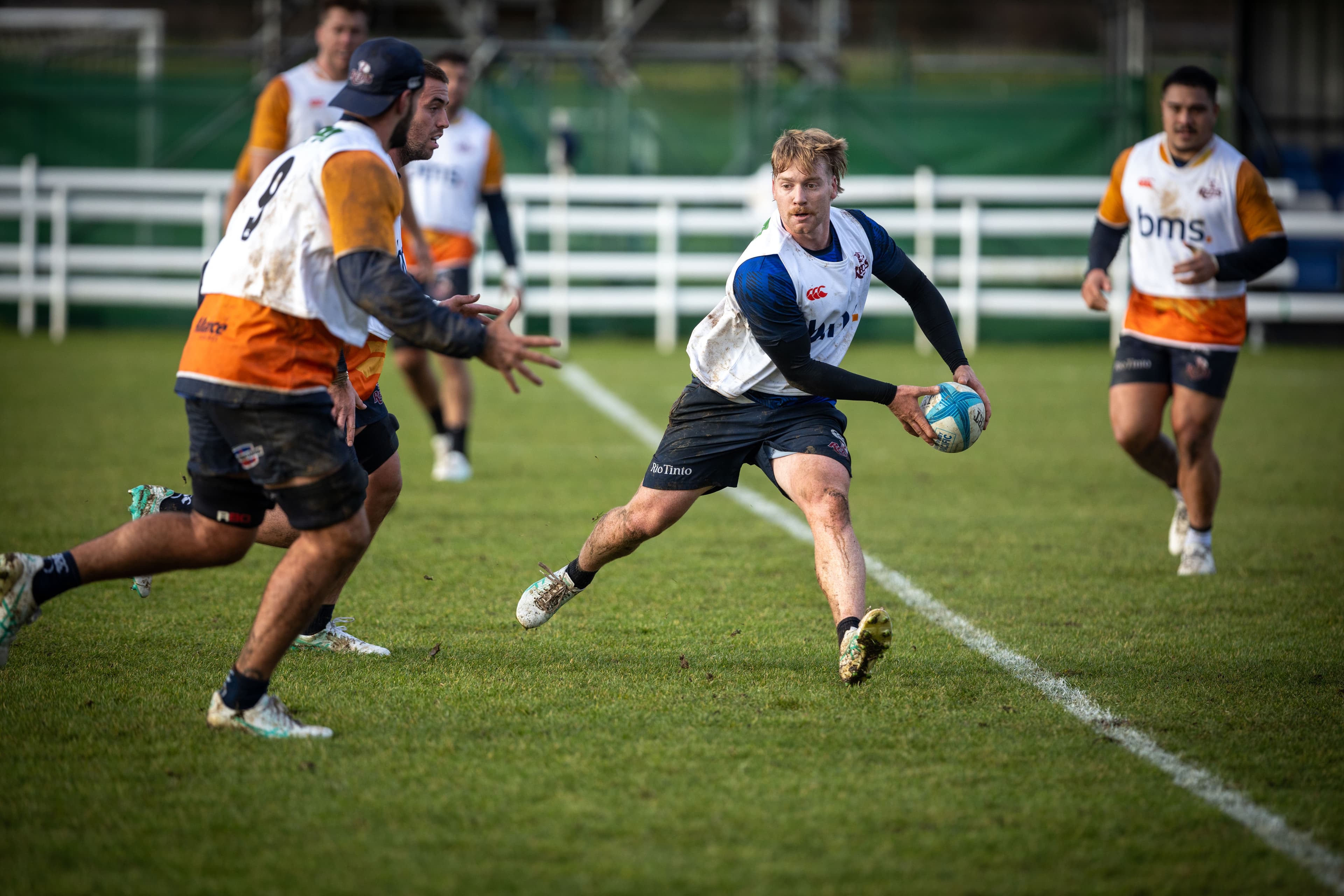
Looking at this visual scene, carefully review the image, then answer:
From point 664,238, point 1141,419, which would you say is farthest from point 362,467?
point 664,238

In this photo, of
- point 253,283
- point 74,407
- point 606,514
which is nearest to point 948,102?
point 74,407

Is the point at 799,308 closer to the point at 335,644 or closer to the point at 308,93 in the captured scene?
the point at 335,644

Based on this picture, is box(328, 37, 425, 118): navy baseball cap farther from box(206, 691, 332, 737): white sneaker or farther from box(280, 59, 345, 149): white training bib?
box(280, 59, 345, 149): white training bib

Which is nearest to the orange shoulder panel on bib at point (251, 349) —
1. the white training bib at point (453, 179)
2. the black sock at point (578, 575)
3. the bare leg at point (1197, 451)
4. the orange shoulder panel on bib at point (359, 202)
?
the orange shoulder panel on bib at point (359, 202)

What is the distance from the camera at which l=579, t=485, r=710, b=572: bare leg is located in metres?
5.41

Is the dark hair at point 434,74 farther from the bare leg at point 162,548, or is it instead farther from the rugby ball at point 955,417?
the rugby ball at point 955,417

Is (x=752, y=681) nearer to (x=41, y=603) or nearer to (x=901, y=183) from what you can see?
(x=41, y=603)

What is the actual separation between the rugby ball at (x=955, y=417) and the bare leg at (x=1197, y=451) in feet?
7.33

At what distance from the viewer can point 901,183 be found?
1809cm

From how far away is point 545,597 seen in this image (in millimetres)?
5730

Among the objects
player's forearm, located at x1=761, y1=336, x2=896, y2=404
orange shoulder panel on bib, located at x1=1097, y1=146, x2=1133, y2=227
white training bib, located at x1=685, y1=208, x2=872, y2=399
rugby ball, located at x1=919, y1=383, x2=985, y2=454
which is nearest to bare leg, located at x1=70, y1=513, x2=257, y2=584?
white training bib, located at x1=685, y1=208, x2=872, y2=399

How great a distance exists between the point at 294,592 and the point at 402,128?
4.82ft

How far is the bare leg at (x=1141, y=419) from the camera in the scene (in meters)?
7.20

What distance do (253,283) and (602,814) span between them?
1.87 m
